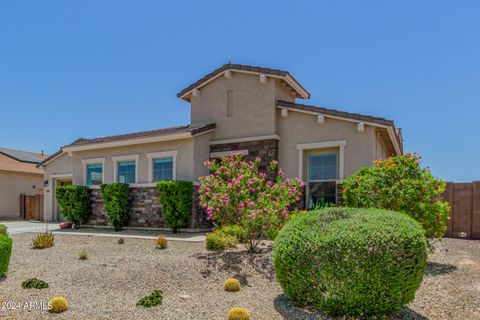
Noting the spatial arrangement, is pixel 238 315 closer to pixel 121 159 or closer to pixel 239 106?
pixel 239 106

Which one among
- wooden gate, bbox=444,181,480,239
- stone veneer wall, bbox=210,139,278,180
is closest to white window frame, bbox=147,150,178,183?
stone veneer wall, bbox=210,139,278,180

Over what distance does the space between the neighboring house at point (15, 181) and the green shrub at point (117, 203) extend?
13.3 meters

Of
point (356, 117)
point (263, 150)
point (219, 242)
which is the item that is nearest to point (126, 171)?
point (263, 150)

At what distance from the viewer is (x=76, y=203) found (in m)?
15.6

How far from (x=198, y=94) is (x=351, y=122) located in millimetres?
6825

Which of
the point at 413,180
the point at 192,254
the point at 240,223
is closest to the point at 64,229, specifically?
the point at 192,254

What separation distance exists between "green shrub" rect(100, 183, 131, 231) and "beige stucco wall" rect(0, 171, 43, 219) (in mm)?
13653

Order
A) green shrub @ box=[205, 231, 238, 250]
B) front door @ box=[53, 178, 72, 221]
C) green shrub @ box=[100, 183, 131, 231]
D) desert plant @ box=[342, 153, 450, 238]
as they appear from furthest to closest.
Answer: front door @ box=[53, 178, 72, 221]
green shrub @ box=[100, 183, 131, 231]
green shrub @ box=[205, 231, 238, 250]
desert plant @ box=[342, 153, 450, 238]

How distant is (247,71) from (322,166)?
4.97 meters

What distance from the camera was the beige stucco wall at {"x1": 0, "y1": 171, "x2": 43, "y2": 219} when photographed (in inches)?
927

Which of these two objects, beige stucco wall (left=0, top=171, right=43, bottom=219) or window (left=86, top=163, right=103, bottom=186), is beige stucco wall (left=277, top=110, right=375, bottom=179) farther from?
beige stucco wall (left=0, top=171, right=43, bottom=219)

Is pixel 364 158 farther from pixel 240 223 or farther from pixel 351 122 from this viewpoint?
pixel 240 223

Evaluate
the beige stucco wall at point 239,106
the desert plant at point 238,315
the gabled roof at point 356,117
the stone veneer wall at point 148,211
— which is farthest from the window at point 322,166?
the desert plant at point 238,315

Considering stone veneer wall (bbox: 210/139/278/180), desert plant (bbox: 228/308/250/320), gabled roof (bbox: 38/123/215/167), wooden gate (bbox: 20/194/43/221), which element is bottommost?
wooden gate (bbox: 20/194/43/221)
